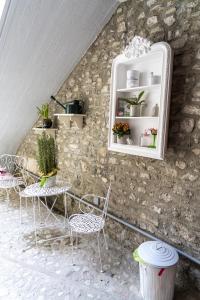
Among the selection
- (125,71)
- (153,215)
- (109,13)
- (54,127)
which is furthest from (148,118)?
(54,127)

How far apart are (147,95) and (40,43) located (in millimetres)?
1476

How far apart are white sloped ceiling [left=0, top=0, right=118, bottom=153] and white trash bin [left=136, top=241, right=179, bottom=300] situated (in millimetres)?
2489

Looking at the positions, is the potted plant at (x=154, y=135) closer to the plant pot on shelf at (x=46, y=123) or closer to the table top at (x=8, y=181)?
the plant pot on shelf at (x=46, y=123)

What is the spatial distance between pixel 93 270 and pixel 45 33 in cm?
259

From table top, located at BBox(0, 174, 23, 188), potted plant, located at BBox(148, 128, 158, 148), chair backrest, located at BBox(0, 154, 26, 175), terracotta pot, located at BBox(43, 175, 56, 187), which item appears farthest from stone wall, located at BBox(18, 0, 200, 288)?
chair backrest, located at BBox(0, 154, 26, 175)

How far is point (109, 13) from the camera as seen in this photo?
2789 mm

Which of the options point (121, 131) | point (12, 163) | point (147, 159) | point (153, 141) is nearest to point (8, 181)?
point (12, 163)

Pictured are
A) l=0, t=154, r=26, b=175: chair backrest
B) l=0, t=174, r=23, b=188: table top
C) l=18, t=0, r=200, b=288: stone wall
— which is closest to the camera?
l=18, t=0, r=200, b=288: stone wall

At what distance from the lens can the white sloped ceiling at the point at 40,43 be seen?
2549 millimetres

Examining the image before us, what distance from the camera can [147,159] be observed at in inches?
95.8

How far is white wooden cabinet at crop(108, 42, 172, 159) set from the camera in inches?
81.0

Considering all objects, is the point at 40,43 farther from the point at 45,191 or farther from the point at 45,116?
the point at 45,191

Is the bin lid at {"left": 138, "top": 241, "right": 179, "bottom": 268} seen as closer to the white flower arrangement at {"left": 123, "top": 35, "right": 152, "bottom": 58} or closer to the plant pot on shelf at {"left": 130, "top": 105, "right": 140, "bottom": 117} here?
the plant pot on shelf at {"left": 130, "top": 105, "right": 140, "bottom": 117}

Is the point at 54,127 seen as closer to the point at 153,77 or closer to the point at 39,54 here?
the point at 39,54
